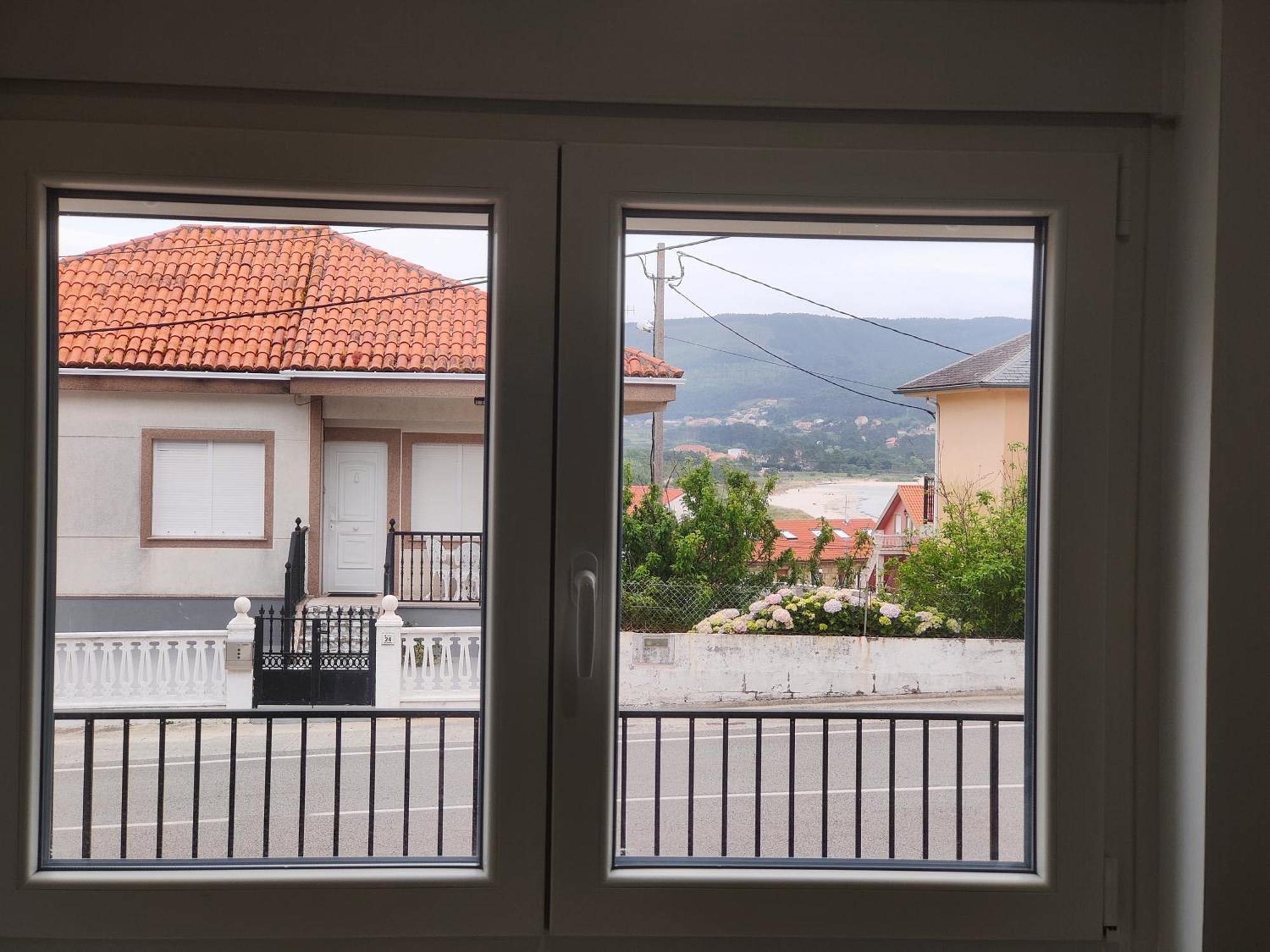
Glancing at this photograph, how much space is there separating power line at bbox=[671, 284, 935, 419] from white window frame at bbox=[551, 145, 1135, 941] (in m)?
0.12

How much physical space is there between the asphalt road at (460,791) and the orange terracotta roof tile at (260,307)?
559 millimetres

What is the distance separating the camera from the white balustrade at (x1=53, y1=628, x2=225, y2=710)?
130 centimetres

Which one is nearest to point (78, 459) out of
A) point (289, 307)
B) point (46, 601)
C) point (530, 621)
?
point (46, 601)

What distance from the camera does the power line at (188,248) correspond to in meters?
1.30

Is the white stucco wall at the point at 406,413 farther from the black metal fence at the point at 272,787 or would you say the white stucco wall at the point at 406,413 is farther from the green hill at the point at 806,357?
the black metal fence at the point at 272,787

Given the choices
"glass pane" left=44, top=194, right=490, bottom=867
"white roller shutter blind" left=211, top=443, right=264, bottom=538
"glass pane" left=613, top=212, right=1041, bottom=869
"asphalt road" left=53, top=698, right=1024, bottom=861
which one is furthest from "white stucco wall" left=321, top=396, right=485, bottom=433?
"asphalt road" left=53, top=698, right=1024, bottom=861

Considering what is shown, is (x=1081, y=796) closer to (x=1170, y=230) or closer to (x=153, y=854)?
(x=1170, y=230)

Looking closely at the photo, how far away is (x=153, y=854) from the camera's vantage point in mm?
1318

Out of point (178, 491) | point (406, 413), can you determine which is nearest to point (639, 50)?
point (406, 413)

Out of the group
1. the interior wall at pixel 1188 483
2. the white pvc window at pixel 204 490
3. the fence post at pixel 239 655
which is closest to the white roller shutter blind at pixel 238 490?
the white pvc window at pixel 204 490

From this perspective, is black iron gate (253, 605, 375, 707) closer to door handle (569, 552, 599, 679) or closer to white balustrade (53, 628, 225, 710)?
white balustrade (53, 628, 225, 710)

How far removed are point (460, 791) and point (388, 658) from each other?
0.77 ft

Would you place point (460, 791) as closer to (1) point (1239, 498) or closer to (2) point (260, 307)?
(2) point (260, 307)

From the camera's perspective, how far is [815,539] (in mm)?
1354
